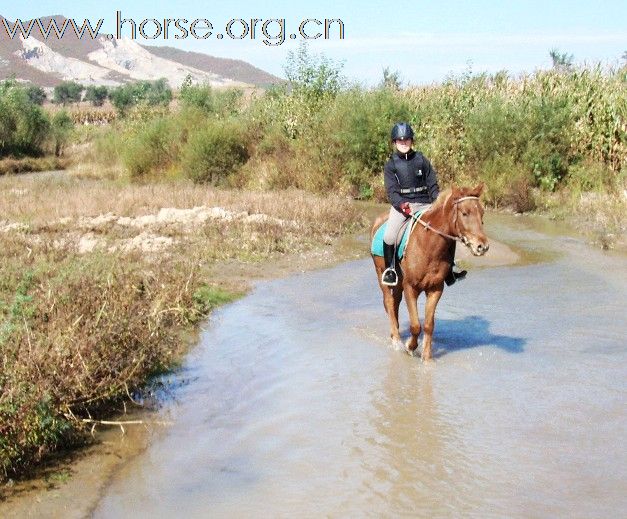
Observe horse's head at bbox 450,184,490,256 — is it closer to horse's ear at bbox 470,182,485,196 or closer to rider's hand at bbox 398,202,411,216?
horse's ear at bbox 470,182,485,196

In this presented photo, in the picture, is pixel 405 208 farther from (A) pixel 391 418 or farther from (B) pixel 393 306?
(A) pixel 391 418

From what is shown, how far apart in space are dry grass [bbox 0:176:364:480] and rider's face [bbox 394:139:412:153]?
3.30 m

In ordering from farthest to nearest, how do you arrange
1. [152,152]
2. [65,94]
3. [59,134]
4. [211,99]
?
[65,94], [59,134], [211,99], [152,152]

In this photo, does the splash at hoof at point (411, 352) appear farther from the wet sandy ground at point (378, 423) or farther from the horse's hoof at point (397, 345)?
the wet sandy ground at point (378, 423)

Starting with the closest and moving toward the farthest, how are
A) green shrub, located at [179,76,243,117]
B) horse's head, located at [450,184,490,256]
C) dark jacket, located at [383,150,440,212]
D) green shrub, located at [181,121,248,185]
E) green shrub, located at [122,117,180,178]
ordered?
horse's head, located at [450,184,490,256] < dark jacket, located at [383,150,440,212] < green shrub, located at [181,121,248,185] < green shrub, located at [122,117,180,178] < green shrub, located at [179,76,243,117]

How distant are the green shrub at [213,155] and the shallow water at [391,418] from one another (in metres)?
17.5

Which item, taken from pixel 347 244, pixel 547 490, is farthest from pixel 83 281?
pixel 347 244

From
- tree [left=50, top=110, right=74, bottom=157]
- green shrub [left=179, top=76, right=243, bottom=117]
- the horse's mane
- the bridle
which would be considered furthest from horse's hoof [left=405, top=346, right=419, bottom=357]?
tree [left=50, top=110, right=74, bottom=157]

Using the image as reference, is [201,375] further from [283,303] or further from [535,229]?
[535,229]

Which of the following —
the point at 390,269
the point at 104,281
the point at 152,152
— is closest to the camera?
the point at 104,281

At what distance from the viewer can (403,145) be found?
9102 millimetres

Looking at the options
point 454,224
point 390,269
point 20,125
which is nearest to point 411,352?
point 390,269

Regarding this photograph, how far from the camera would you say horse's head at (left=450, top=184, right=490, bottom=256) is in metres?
7.95

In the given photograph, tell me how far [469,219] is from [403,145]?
148cm
